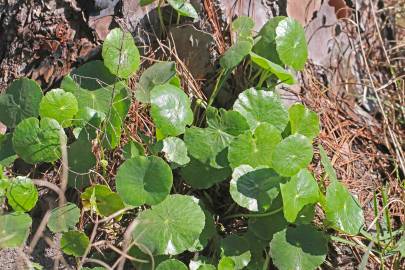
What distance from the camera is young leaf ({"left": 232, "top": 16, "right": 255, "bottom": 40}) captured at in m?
1.94

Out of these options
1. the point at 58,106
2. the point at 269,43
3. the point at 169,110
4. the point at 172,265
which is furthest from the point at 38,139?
the point at 269,43

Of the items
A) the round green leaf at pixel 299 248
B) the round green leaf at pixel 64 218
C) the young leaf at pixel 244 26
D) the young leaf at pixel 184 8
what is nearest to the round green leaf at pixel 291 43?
the young leaf at pixel 244 26

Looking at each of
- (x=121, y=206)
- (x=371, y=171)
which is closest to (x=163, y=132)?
(x=121, y=206)

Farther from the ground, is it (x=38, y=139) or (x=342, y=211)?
(x=38, y=139)

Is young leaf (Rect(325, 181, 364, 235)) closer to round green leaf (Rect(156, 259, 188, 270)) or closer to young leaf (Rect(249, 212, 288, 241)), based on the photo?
young leaf (Rect(249, 212, 288, 241))

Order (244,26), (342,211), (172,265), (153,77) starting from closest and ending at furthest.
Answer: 1. (172,265)
2. (342,211)
3. (153,77)
4. (244,26)

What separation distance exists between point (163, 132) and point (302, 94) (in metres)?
0.63

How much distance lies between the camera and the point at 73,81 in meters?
1.84

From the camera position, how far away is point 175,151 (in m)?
1.74

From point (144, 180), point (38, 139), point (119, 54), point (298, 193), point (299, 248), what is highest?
point (119, 54)

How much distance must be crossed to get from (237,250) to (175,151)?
0.30 m

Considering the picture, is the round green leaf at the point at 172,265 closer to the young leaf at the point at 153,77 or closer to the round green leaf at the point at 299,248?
the round green leaf at the point at 299,248

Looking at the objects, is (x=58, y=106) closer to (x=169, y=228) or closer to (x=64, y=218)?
(x=64, y=218)

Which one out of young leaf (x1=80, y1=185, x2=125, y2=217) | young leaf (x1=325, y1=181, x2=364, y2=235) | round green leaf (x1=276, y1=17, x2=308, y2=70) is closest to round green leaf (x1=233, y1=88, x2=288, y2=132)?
round green leaf (x1=276, y1=17, x2=308, y2=70)
